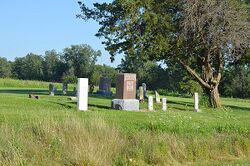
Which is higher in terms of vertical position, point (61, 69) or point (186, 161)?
point (61, 69)

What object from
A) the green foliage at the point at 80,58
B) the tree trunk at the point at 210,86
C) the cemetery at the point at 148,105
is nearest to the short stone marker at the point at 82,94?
the cemetery at the point at 148,105

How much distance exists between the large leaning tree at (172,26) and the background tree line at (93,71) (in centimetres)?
4537

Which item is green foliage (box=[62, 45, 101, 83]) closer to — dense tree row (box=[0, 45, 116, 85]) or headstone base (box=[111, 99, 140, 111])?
dense tree row (box=[0, 45, 116, 85])

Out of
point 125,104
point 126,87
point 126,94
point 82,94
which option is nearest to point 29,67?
point 126,87

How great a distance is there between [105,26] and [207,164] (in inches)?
1040

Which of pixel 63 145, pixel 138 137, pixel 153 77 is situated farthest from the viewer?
pixel 153 77

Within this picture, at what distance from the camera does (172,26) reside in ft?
116

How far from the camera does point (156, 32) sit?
35.5m

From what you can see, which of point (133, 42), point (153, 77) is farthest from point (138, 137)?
point (153, 77)

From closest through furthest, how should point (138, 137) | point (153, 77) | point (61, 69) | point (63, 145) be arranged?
point (63, 145) → point (138, 137) → point (153, 77) → point (61, 69)

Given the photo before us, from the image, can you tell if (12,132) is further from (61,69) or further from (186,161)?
(61,69)

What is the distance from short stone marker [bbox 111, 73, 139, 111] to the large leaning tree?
640 centimetres

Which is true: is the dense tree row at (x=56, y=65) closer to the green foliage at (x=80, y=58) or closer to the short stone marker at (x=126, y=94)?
the green foliage at (x=80, y=58)

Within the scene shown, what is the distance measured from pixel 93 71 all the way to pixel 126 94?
93.7m
